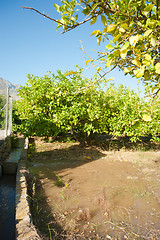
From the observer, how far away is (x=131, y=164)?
6.44 meters

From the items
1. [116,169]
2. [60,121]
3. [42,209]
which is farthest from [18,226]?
[60,121]

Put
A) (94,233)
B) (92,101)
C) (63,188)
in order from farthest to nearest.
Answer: (92,101) → (63,188) → (94,233)

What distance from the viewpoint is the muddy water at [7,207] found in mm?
2946

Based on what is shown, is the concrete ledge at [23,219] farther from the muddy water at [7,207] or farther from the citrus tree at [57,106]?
the citrus tree at [57,106]

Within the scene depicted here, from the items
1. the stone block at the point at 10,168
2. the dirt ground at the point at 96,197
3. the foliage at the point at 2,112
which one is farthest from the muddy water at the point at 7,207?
the foliage at the point at 2,112

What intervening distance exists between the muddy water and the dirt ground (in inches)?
16.6

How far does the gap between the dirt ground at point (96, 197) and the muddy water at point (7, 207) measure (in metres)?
0.42

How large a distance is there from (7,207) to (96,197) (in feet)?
6.14

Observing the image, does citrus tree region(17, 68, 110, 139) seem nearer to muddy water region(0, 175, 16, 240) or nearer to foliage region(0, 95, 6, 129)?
foliage region(0, 95, 6, 129)

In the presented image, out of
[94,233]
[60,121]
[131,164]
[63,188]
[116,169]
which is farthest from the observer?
[60,121]

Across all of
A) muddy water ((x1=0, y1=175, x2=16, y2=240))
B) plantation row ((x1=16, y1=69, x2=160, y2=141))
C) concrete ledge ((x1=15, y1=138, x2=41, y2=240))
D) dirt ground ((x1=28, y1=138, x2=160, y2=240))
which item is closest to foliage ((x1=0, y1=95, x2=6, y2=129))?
plantation row ((x1=16, y1=69, x2=160, y2=141))

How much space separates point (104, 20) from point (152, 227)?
10.1 ft

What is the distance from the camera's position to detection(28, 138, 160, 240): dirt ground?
2807 mm

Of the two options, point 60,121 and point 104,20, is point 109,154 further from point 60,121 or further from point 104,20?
point 104,20
